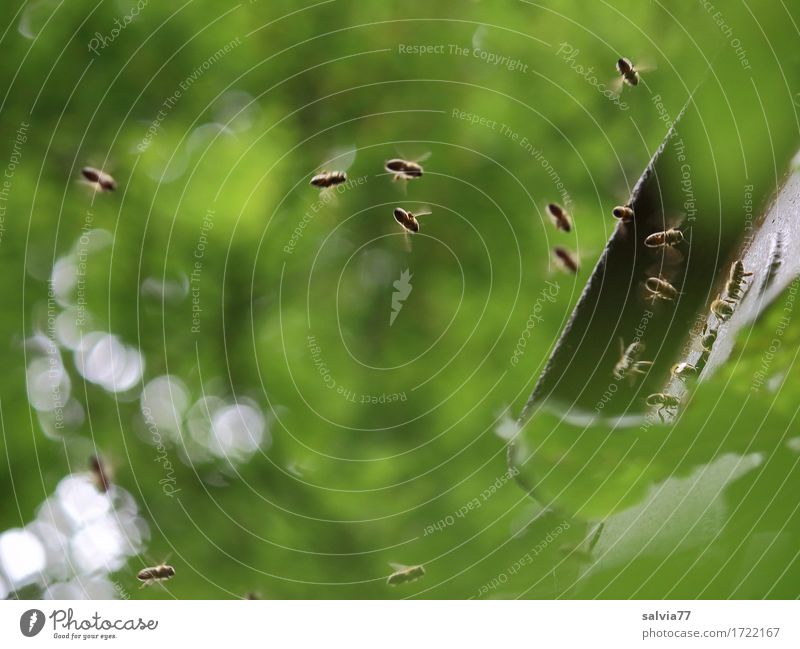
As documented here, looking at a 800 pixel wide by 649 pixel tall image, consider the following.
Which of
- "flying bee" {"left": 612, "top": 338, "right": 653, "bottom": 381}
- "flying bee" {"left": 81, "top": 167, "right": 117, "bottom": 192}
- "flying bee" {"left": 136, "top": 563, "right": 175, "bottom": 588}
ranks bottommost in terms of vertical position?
"flying bee" {"left": 136, "top": 563, "right": 175, "bottom": 588}

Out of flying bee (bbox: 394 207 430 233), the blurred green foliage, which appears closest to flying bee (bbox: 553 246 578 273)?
the blurred green foliage

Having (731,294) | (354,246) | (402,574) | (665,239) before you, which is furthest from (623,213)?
(402,574)

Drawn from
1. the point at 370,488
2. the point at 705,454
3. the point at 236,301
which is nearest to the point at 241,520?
the point at 370,488

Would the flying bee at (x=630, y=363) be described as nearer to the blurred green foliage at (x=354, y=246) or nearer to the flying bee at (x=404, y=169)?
the blurred green foliage at (x=354, y=246)

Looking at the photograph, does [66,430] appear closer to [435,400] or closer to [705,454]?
[435,400]

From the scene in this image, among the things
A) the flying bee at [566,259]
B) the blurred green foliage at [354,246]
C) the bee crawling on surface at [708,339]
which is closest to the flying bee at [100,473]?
the blurred green foliage at [354,246]

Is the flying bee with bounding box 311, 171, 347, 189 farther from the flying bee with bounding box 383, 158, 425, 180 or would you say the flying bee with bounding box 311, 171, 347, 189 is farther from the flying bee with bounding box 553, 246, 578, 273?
the flying bee with bounding box 553, 246, 578, 273

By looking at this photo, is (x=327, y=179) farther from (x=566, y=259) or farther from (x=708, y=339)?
(x=708, y=339)
